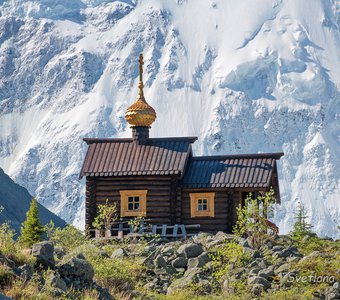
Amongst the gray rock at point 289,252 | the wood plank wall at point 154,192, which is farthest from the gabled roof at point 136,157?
the gray rock at point 289,252

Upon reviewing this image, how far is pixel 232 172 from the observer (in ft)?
137

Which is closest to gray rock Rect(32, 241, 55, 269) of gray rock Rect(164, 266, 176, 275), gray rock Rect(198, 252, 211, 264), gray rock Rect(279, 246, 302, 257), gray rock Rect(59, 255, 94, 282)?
gray rock Rect(59, 255, 94, 282)

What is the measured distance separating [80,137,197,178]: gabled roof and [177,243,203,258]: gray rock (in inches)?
302

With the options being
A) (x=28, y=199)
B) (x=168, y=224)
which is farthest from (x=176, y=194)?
(x=28, y=199)

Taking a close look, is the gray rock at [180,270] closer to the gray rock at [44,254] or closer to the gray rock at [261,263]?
the gray rock at [261,263]

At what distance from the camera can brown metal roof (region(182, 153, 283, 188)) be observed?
135 feet

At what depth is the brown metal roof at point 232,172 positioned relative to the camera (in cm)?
4119

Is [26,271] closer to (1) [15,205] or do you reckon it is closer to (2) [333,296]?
(2) [333,296]

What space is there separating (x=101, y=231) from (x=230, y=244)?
8506 mm

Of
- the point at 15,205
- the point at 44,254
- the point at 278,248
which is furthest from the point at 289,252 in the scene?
the point at 15,205

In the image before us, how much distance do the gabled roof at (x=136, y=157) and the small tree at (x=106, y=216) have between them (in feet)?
3.89

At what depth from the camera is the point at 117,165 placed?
42344 millimetres

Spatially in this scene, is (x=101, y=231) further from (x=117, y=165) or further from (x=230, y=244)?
(x=230, y=244)

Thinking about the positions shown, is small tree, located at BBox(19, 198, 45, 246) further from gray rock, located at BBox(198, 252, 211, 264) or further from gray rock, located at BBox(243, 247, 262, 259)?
gray rock, located at BBox(243, 247, 262, 259)
